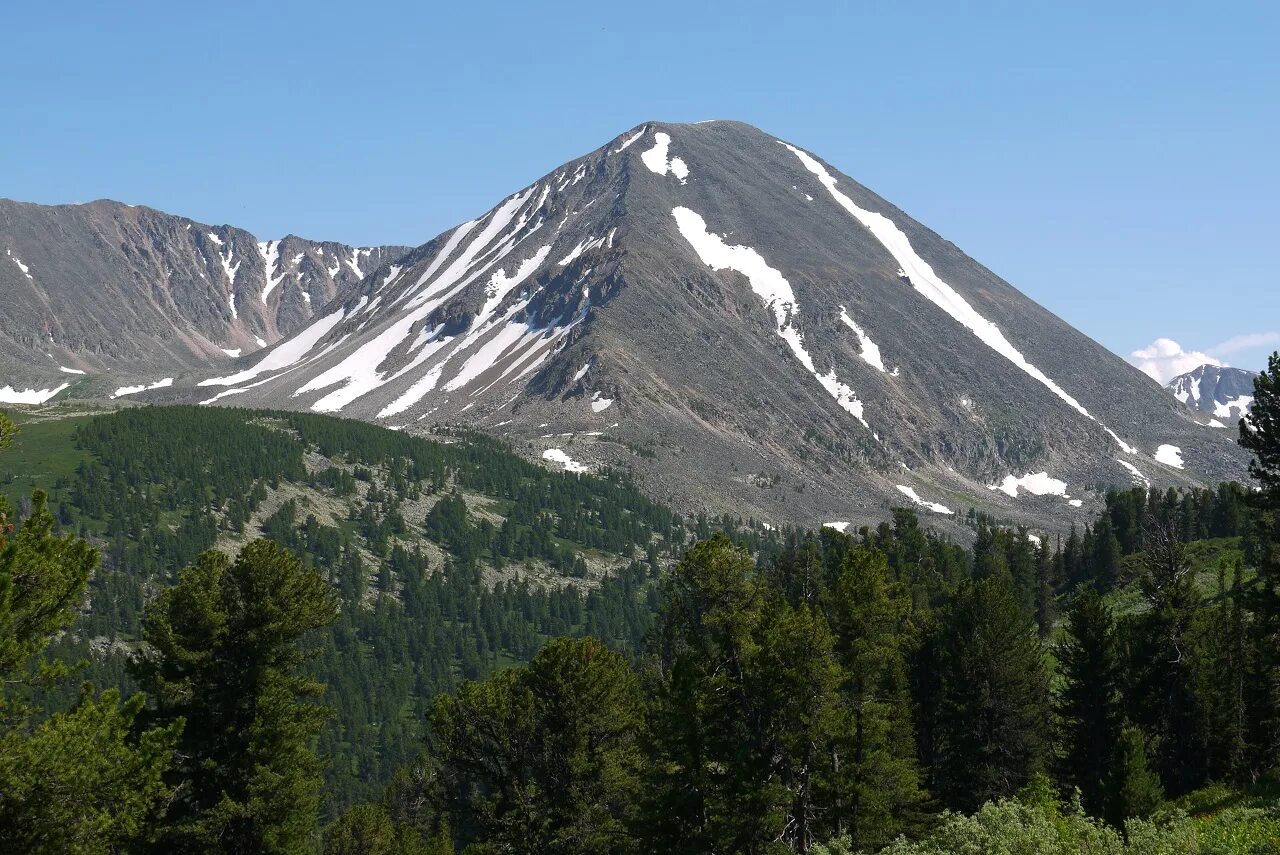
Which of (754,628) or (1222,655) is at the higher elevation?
(754,628)

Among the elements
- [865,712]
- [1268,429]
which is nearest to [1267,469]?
[1268,429]

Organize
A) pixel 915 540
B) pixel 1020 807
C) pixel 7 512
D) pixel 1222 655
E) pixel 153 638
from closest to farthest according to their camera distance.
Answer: pixel 7 512 < pixel 1020 807 < pixel 153 638 < pixel 1222 655 < pixel 915 540

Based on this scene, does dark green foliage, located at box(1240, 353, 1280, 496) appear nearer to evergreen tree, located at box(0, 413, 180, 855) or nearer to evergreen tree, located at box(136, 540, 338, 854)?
evergreen tree, located at box(136, 540, 338, 854)

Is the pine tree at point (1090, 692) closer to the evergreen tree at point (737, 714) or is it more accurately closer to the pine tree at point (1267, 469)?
the pine tree at point (1267, 469)

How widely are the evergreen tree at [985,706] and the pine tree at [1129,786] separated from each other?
798 centimetres

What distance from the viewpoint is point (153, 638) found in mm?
33625

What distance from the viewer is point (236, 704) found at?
112 feet

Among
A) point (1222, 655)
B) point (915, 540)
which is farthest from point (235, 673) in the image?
point (915, 540)

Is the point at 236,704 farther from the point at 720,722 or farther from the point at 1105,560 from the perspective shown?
the point at 1105,560

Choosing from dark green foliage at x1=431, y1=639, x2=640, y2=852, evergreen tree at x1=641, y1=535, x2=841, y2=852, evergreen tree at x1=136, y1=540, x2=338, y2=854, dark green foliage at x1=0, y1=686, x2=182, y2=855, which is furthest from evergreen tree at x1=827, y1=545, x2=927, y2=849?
dark green foliage at x1=0, y1=686, x2=182, y2=855

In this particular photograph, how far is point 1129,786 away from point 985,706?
10.0 metres

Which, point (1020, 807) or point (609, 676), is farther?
point (609, 676)

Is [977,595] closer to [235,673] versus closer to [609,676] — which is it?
[609,676]

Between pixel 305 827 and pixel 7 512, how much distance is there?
17421 mm
